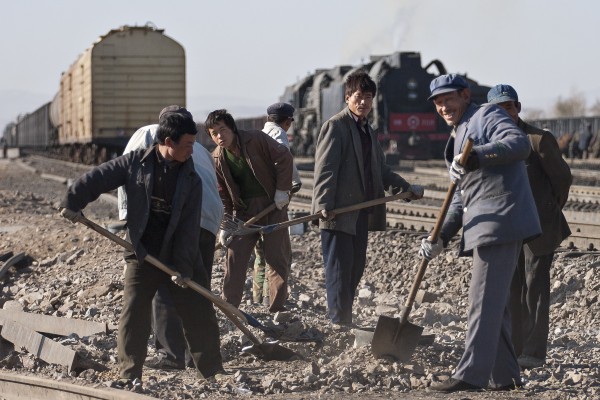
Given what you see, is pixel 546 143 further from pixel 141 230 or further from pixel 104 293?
pixel 104 293

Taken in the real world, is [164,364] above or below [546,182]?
below

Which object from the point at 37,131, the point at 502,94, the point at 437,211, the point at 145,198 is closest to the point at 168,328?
the point at 145,198

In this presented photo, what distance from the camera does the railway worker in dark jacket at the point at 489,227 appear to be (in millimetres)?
6562

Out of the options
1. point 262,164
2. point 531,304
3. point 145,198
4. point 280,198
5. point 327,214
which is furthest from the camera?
point 280,198

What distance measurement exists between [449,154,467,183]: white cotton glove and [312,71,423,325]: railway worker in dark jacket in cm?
214

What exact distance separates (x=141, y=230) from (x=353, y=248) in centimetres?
245

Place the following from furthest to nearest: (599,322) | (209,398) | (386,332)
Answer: (599,322) → (386,332) → (209,398)

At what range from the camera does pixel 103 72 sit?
3456 cm

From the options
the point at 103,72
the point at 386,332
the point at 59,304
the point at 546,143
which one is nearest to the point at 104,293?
the point at 59,304

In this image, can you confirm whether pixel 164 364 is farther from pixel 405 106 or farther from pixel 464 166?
pixel 405 106

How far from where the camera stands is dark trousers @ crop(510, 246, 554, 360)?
25.3ft

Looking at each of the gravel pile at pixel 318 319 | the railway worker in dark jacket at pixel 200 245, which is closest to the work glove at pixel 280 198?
the gravel pile at pixel 318 319

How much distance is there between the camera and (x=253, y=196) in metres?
9.12

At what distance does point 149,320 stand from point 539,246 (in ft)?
8.12
